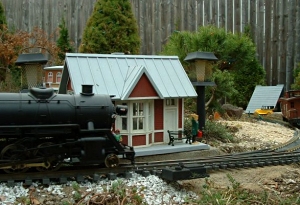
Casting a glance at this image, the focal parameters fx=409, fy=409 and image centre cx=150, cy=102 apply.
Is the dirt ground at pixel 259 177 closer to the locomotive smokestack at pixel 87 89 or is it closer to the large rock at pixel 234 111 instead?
the locomotive smokestack at pixel 87 89

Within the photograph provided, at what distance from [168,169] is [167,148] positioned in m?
3.10

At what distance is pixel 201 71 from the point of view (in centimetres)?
1466

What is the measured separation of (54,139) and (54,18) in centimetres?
1745

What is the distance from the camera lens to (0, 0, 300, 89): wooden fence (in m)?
22.5

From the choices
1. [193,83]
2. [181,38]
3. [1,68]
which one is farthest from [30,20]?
[193,83]

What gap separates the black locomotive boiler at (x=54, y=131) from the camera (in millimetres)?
9477

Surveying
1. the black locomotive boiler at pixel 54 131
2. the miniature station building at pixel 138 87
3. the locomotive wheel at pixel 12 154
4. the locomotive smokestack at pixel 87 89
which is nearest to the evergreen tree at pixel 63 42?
the miniature station building at pixel 138 87

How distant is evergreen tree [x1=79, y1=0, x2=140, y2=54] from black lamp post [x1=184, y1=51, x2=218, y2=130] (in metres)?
6.39

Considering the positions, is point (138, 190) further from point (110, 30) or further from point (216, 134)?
point (110, 30)

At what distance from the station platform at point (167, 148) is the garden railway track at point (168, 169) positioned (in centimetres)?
100

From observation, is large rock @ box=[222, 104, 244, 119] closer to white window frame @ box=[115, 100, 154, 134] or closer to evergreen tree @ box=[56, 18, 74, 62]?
white window frame @ box=[115, 100, 154, 134]

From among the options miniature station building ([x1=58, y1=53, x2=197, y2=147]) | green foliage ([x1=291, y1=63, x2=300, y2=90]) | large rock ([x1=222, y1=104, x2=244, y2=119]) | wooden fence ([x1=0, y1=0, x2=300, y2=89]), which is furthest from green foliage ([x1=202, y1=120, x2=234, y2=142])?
wooden fence ([x1=0, y1=0, x2=300, y2=89])

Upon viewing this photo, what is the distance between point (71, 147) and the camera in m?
9.92

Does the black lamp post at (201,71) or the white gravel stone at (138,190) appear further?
the black lamp post at (201,71)
